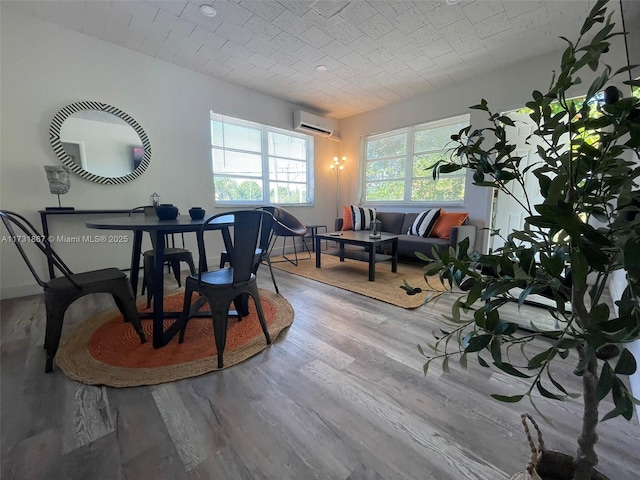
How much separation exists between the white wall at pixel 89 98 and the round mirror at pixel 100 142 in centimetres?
7

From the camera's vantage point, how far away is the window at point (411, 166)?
13.5 ft

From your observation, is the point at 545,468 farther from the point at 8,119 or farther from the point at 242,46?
the point at 8,119

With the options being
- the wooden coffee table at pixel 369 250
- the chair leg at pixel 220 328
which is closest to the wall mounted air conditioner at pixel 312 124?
the wooden coffee table at pixel 369 250

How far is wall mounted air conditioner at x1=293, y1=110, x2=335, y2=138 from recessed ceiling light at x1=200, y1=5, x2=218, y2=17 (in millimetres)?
2160

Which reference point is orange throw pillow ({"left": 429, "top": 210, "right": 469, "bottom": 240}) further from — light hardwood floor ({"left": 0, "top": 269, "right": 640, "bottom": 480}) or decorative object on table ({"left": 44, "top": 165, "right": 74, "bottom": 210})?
decorative object on table ({"left": 44, "top": 165, "right": 74, "bottom": 210})

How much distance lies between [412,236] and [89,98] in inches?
165

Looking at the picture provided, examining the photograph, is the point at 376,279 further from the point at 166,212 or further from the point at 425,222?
the point at 166,212

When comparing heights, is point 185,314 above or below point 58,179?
below

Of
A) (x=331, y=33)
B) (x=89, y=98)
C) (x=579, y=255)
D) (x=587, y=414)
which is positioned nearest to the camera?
(x=579, y=255)

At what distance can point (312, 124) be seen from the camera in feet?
15.2

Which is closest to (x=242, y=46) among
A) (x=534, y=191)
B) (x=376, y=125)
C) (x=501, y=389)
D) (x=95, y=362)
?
(x=376, y=125)

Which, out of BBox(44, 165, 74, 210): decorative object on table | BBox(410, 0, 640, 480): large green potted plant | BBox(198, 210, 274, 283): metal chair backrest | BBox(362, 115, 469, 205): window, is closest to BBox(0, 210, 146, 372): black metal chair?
BBox(198, 210, 274, 283): metal chair backrest

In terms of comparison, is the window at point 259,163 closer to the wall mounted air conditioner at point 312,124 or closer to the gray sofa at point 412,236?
the wall mounted air conditioner at point 312,124

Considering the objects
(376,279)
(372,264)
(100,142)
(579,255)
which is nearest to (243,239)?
(579,255)
